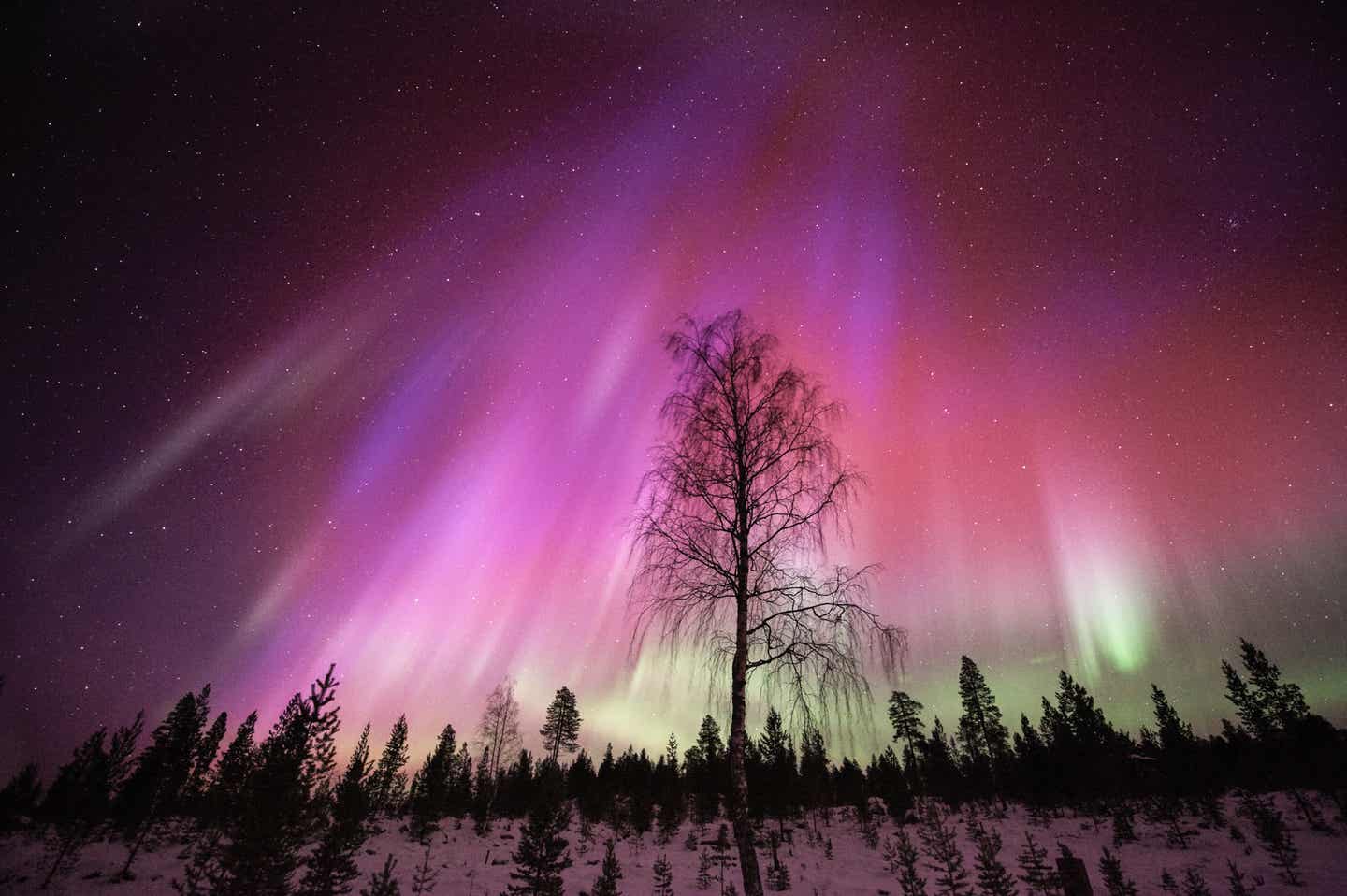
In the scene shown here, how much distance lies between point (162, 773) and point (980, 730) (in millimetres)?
77646

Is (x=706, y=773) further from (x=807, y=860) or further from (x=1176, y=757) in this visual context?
(x=1176, y=757)

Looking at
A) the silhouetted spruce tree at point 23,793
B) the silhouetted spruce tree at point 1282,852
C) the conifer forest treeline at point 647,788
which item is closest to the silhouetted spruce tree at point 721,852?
the conifer forest treeline at point 647,788

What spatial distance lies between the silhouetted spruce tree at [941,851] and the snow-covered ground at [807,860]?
791 mm

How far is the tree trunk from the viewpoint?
23.9 feet

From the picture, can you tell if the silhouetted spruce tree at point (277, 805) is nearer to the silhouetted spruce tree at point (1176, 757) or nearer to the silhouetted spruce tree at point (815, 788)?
the silhouetted spruce tree at point (815, 788)

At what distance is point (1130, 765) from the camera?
41.2m

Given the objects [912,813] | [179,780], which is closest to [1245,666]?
[912,813]

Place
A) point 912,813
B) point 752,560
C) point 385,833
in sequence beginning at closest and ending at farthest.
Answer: point 752,560 → point 385,833 → point 912,813

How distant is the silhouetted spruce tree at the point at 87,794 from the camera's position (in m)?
30.7

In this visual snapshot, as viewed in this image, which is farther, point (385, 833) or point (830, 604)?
point (385, 833)

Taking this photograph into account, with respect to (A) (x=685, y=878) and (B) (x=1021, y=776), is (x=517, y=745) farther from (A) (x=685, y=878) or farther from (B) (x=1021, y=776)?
Answer: (B) (x=1021, y=776)

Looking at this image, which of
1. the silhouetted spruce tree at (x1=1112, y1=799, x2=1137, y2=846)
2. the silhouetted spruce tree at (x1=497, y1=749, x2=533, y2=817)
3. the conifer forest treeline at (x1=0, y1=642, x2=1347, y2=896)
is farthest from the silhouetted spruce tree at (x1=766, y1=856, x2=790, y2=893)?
the silhouetted spruce tree at (x1=497, y1=749, x2=533, y2=817)

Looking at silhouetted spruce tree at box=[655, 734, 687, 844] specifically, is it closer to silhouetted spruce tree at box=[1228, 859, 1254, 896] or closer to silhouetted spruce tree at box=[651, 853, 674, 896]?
silhouetted spruce tree at box=[651, 853, 674, 896]

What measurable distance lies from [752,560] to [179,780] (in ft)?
221
